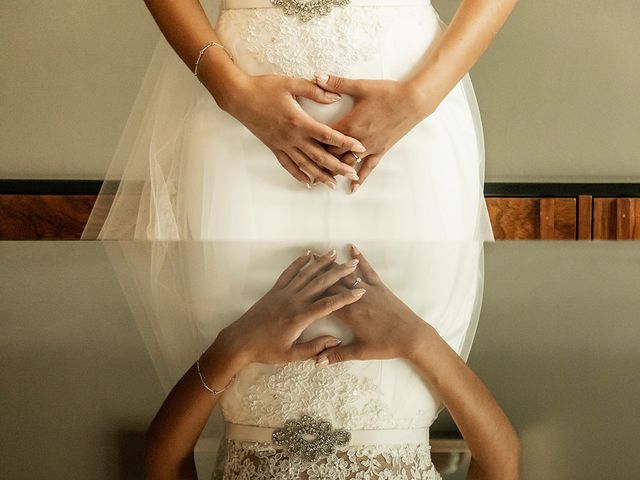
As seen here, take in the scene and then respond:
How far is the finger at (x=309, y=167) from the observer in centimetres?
152

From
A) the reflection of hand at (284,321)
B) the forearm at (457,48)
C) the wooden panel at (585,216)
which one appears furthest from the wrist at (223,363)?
the wooden panel at (585,216)

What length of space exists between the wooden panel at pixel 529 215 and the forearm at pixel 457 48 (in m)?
1.53

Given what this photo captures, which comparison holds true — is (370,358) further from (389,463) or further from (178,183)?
(178,183)

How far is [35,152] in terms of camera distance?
319 cm

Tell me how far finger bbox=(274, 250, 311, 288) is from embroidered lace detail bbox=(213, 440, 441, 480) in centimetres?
19

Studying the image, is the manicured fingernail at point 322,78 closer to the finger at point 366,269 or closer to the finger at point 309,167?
the finger at point 309,167

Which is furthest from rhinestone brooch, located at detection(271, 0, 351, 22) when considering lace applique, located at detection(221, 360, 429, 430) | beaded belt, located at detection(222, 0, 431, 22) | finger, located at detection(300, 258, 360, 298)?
lace applique, located at detection(221, 360, 429, 430)

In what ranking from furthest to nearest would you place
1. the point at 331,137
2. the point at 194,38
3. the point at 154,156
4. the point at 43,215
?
the point at 43,215 < the point at 154,156 < the point at 194,38 < the point at 331,137

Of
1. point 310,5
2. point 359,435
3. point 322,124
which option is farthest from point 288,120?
point 359,435

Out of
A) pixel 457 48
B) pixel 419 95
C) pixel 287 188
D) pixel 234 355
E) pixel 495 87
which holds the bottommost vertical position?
pixel 234 355

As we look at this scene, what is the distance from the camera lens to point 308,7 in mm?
1620

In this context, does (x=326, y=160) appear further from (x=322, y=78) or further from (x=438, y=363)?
(x=438, y=363)

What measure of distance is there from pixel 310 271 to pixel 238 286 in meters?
0.09

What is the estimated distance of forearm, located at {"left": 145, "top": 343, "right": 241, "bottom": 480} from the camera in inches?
26.3
